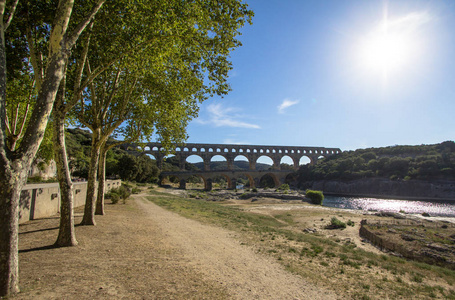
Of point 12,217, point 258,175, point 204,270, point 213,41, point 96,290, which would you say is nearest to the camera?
point 12,217

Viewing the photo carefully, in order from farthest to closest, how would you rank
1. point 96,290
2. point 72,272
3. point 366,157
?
point 366,157 < point 72,272 < point 96,290

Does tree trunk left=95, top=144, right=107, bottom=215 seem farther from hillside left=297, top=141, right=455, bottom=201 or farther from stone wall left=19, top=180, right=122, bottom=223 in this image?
hillside left=297, top=141, right=455, bottom=201

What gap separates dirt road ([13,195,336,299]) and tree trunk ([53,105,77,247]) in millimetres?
349

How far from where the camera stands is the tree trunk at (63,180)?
5.76 metres

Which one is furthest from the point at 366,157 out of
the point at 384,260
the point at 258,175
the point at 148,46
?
the point at 148,46

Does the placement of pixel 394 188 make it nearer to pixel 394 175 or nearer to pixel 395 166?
pixel 394 175

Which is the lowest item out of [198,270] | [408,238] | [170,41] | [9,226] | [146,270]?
[408,238]

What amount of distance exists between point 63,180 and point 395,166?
7341 cm

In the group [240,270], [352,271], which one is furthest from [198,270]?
[352,271]

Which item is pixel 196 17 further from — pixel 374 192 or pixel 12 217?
pixel 374 192

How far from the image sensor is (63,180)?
595 centimetres

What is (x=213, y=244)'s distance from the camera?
824cm

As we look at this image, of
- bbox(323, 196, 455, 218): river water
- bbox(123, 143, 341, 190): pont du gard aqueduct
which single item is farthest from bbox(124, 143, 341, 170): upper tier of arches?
bbox(323, 196, 455, 218): river water

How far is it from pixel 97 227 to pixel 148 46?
21.8ft
